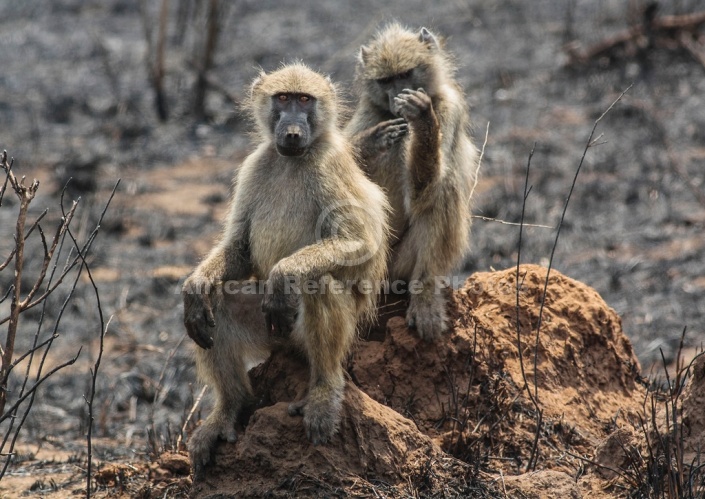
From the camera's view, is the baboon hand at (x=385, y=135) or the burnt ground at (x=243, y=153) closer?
the baboon hand at (x=385, y=135)

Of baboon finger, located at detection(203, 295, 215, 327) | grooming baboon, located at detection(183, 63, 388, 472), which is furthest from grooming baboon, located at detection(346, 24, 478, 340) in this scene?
baboon finger, located at detection(203, 295, 215, 327)

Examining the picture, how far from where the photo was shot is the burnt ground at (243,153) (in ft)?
27.4

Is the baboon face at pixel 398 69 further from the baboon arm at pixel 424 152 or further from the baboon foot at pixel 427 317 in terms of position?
the baboon foot at pixel 427 317

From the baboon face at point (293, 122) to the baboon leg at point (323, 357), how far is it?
2.53ft

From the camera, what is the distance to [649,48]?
508 inches

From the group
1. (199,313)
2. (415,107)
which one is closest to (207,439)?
(199,313)

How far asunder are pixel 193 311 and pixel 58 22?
1556cm

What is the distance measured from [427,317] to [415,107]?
43.1 inches

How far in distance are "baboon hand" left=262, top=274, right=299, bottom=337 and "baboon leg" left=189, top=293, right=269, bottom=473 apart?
39 cm

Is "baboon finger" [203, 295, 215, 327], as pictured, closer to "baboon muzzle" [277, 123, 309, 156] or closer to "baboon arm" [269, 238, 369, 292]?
"baboon arm" [269, 238, 369, 292]

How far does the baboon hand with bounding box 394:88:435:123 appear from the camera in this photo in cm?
489

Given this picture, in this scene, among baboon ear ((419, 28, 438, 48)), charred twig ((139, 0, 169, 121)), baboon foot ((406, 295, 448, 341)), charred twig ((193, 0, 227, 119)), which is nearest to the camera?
baboon foot ((406, 295, 448, 341))

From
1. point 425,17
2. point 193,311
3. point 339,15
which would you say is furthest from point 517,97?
point 193,311

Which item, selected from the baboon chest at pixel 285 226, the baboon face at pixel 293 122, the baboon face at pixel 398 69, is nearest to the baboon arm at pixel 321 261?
the baboon chest at pixel 285 226
